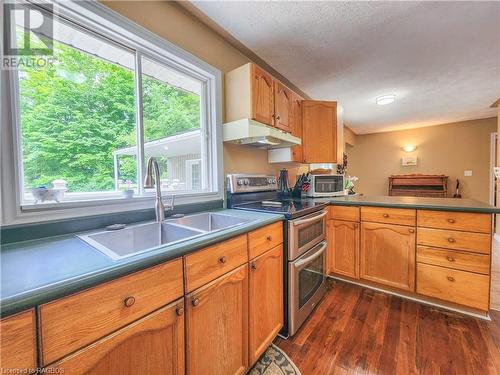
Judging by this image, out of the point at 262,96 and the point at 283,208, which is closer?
the point at 283,208

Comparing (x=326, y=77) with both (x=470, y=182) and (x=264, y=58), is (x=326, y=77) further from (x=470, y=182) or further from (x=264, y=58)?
(x=470, y=182)

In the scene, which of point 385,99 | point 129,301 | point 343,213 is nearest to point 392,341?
point 343,213

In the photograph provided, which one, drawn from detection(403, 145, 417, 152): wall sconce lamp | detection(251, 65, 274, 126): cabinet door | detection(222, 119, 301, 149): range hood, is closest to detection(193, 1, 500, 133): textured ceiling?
detection(251, 65, 274, 126): cabinet door

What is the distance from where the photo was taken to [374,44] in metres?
2.01

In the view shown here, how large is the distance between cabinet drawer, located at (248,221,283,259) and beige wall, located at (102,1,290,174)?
2.61 ft

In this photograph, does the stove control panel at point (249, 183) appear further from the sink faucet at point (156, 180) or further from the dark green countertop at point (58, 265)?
the dark green countertop at point (58, 265)

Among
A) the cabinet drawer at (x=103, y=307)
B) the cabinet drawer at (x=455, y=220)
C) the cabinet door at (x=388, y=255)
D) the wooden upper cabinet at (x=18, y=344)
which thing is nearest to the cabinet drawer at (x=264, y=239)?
the cabinet drawer at (x=103, y=307)

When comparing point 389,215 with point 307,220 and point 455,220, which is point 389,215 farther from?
point 307,220

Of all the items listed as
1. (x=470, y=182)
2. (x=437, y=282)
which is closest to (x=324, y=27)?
(x=437, y=282)

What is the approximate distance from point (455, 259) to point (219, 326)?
1.95 m

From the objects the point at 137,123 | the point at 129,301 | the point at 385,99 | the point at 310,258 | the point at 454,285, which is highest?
the point at 385,99

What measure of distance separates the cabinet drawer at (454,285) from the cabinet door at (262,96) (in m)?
1.87

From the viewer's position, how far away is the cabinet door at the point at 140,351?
602 millimetres

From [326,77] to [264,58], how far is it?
917 millimetres
